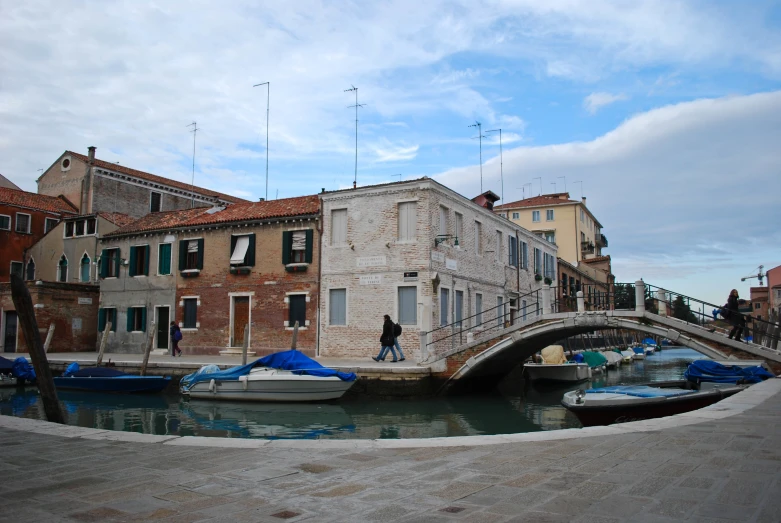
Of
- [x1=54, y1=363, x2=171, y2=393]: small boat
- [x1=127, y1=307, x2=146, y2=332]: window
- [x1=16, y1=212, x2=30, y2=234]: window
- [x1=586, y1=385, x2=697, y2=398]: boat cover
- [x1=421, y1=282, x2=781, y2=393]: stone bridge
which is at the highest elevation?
[x1=16, y1=212, x2=30, y2=234]: window

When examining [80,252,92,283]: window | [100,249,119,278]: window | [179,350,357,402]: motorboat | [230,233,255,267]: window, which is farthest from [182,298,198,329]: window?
[179,350,357,402]: motorboat

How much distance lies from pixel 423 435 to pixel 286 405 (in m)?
5.30

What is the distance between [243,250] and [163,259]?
440 centimetres

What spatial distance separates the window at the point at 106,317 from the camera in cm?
2727

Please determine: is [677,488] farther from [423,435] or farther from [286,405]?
[286,405]

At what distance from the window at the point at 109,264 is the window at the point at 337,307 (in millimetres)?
11403

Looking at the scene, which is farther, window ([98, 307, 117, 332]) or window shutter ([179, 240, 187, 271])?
window ([98, 307, 117, 332])

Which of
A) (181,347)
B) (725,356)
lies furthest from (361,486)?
(181,347)

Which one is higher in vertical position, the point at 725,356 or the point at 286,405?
the point at 725,356

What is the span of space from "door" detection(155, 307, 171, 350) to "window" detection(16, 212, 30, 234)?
11.3 metres

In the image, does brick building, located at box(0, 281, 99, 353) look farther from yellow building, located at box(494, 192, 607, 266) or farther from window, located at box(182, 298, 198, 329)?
yellow building, located at box(494, 192, 607, 266)

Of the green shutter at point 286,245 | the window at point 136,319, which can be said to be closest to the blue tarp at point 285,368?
the green shutter at point 286,245

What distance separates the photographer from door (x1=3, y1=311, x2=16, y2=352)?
2750 cm

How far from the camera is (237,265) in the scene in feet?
77.7
